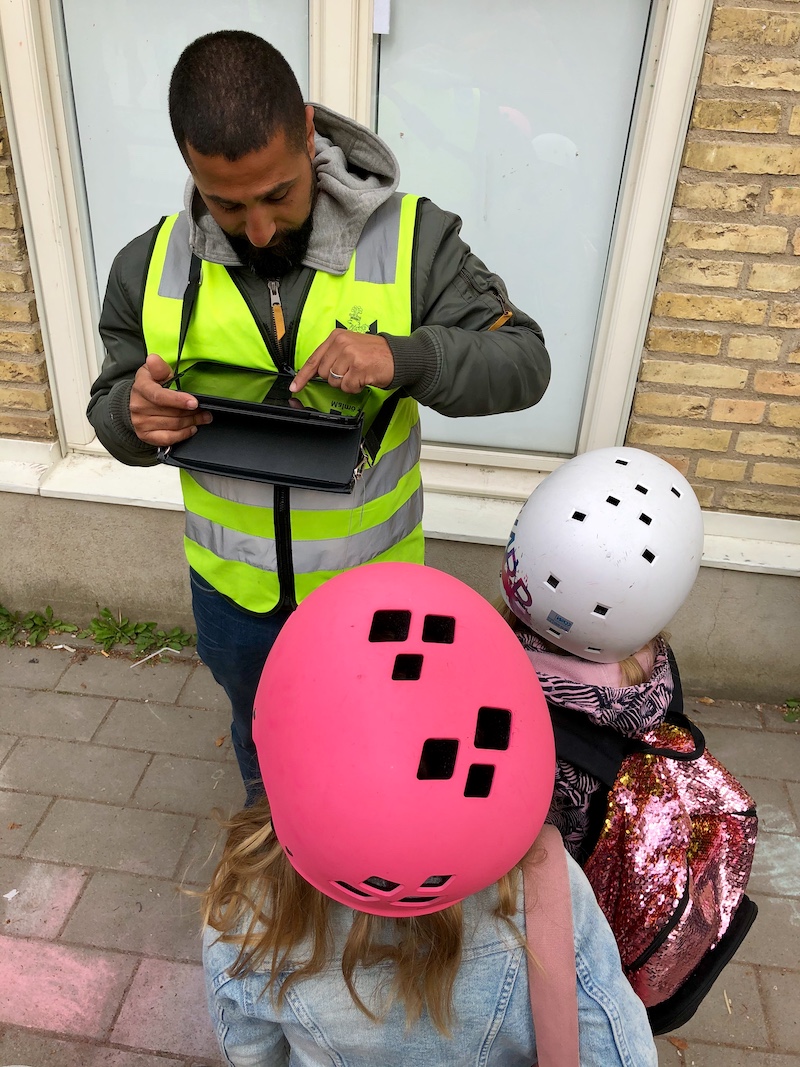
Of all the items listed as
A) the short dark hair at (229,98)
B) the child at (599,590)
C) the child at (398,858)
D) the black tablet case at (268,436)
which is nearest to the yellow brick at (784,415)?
the child at (599,590)

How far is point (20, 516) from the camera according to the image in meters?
3.77

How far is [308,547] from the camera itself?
78.9 inches

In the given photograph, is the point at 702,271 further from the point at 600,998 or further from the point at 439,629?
the point at 600,998

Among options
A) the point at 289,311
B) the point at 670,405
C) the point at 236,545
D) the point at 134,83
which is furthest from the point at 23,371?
the point at 670,405

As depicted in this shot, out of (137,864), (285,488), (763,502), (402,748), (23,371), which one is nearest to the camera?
(402,748)

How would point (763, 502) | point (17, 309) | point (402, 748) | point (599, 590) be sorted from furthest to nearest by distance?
point (17, 309) < point (763, 502) < point (599, 590) < point (402, 748)

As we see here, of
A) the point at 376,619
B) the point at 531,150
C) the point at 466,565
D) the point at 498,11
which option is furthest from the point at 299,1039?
the point at 498,11

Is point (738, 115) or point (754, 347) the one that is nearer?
point (738, 115)

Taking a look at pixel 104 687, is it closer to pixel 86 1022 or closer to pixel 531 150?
pixel 86 1022

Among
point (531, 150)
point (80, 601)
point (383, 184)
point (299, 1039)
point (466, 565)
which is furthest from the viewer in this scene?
point (80, 601)

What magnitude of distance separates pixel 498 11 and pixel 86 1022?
3601 mm

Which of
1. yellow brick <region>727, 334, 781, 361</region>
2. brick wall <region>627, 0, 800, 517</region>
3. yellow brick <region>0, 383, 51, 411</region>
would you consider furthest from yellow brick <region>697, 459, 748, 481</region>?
yellow brick <region>0, 383, 51, 411</region>

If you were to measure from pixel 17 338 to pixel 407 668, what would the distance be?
3.11 meters

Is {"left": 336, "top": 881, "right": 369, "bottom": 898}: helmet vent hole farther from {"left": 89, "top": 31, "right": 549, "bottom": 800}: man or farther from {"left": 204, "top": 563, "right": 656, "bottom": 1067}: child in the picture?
{"left": 89, "top": 31, "right": 549, "bottom": 800}: man
